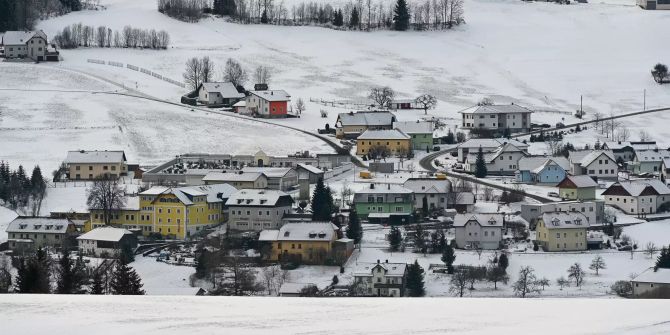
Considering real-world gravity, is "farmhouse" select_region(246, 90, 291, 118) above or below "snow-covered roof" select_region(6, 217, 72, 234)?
above

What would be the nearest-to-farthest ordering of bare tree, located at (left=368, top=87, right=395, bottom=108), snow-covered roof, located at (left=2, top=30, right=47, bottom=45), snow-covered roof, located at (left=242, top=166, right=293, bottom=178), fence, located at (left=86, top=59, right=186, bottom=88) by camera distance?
snow-covered roof, located at (left=242, top=166, right=293, bottom=178), bare tree, located at (left=368, top=87, right=395, bottom=108), fence, located at (left=86, top=59, right=186, bottom=88), snow-covered roof, located at (left=2, top=30, right=47, bottom=45)

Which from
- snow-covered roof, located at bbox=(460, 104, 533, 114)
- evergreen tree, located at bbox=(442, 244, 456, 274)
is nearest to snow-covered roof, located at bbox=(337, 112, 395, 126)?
snow-covered roof, located at bbox=(460, 104, 533, 114)

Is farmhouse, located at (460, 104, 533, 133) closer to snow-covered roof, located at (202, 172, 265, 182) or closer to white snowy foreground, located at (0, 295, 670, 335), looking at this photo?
snow-covered roof, located at (202, 172, 265, 182)

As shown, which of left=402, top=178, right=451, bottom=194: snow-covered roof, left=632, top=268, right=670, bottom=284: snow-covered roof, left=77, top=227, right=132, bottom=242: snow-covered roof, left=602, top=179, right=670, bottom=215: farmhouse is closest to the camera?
left=632, top=268, right=670, bottom=284: snow-covered roof

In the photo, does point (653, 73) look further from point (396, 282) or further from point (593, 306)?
point (593, 306)

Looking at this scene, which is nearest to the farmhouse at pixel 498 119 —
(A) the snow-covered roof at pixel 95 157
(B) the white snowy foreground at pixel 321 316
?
(A) the snow-covered roof at pixel 95 157

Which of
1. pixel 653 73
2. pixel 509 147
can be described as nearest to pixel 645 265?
pixel 509 147

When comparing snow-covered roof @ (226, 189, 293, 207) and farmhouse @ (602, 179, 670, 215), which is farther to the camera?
farmhouse @ (602, 179, 670, 215)

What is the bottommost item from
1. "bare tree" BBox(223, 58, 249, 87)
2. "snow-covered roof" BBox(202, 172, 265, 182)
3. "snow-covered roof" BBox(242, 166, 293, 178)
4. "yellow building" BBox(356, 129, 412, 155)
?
"snow-covered roof" BBox(202, 172, 265, 182)
